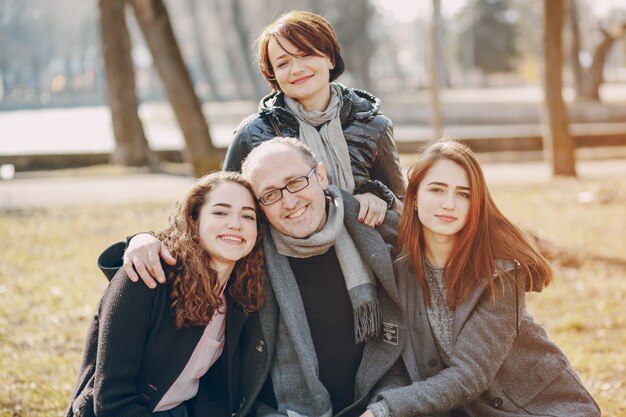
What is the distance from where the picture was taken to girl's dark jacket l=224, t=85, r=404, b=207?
3.93m

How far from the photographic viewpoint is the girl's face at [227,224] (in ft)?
10.8

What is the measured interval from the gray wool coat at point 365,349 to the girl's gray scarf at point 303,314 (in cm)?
5

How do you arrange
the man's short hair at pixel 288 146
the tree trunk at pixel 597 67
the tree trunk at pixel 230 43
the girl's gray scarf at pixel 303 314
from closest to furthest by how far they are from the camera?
the girl's gray scarf at pixel 303 314
the man's short hair at pixel 288 146
the tree trunk at pixel 597 67
the tree trunk at pixel 230 43

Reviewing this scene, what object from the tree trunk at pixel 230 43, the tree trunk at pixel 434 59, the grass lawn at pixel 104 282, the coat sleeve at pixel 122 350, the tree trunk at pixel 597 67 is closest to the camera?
the coat sleeve at pixel 122 350

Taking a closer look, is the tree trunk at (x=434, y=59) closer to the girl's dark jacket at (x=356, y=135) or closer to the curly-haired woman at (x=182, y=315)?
the girl's dark jacket at (x=356, y=135)

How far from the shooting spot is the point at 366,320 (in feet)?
11.1

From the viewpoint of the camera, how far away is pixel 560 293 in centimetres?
783

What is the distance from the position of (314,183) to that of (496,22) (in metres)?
54.0

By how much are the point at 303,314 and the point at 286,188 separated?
523 millimetres

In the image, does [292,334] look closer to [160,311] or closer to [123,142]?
[160,311]

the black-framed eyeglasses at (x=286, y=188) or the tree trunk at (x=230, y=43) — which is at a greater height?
the tree trunk at (x=230, y=43)

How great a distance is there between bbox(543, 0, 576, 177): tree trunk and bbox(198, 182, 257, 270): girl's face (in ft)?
38.6

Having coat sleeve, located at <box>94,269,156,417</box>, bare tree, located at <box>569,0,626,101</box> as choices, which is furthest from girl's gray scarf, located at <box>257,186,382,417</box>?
bare tree, located at <box>569,0,626,101</box>

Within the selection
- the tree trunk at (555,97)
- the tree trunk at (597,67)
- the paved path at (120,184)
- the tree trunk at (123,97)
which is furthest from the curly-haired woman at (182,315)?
the tree trunk at (597,67)
